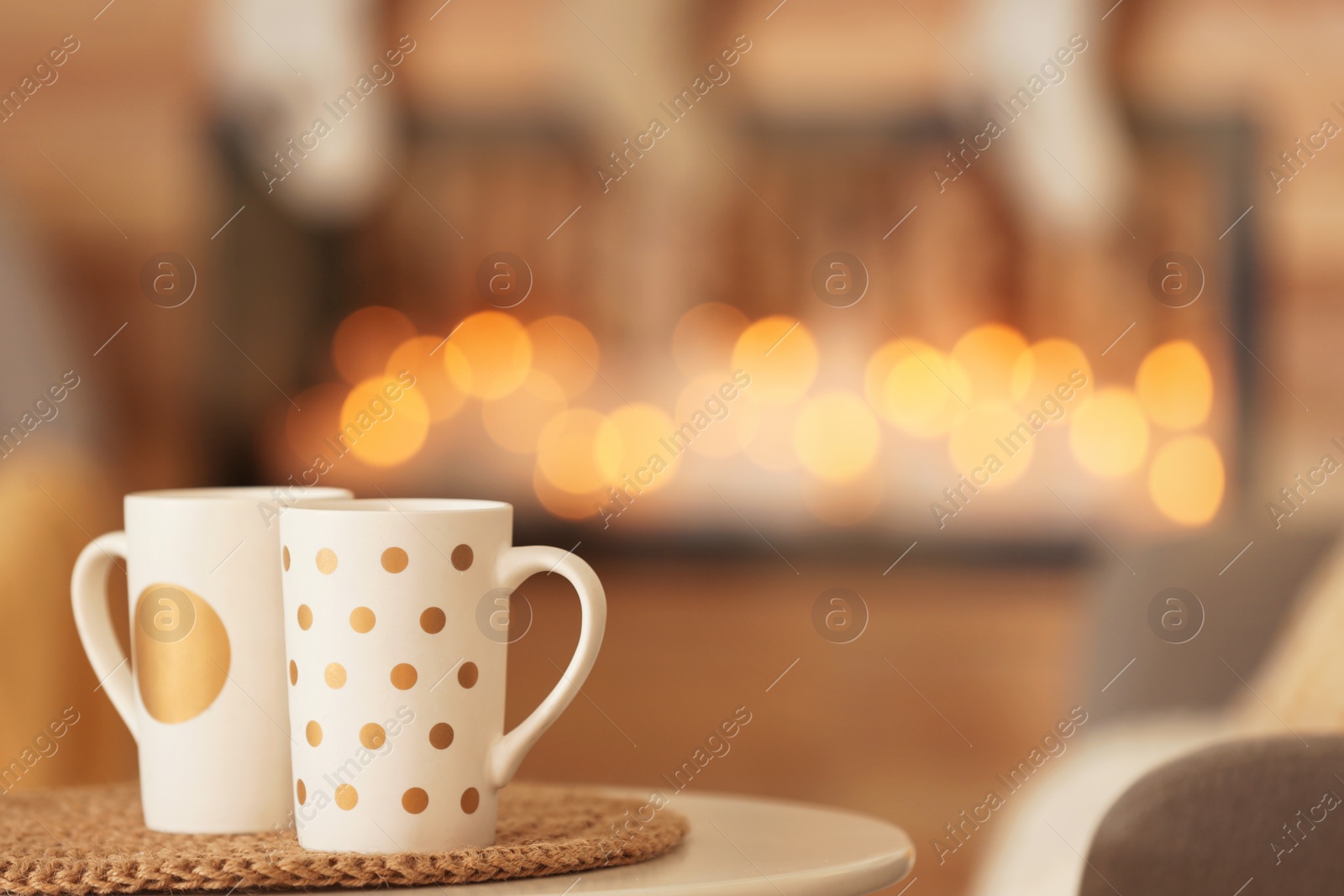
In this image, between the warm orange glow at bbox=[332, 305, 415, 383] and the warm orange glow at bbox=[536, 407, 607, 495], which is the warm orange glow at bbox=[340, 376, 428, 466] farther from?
the warm orange glow at bbox=[536, 407, 607, 495]

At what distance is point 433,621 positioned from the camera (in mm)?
507

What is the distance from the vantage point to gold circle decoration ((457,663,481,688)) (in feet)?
1.69

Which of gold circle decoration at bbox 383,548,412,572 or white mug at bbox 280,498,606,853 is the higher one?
gold circle decoration at bbox 383,548,412,572

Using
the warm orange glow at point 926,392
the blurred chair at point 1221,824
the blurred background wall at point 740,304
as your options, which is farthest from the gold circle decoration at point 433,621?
the warm orange glow at point 926,392

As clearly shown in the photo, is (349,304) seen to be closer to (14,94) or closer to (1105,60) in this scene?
(14,94)

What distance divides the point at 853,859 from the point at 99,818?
0.33 meters

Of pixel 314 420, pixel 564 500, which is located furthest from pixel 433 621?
pixel 314 420

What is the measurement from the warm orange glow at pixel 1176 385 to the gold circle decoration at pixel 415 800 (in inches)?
72.0

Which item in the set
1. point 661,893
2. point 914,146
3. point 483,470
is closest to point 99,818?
point 661,893

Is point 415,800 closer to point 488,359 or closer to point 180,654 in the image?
point 180,654

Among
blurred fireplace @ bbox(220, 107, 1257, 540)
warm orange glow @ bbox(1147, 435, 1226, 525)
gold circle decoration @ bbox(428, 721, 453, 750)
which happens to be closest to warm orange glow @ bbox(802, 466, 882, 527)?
blurred fireplace @ bbox(220, 107, 1257, 540)

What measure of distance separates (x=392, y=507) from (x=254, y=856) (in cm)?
14

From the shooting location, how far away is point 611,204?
2.25 metres

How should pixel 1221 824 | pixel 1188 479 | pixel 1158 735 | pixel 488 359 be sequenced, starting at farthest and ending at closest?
pixel 488 359, pixel 1188 479, pixel 1158 735, pixel 1221 824
